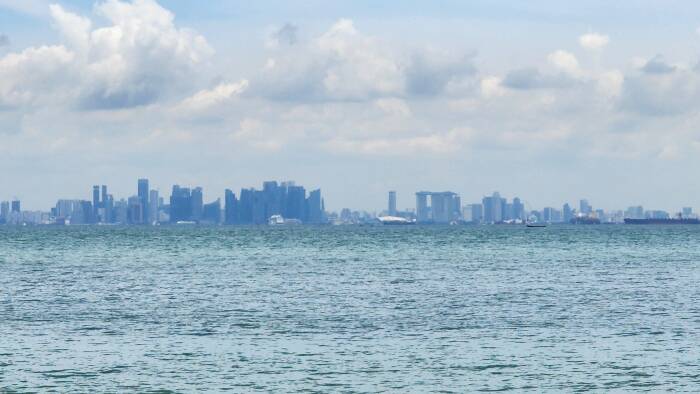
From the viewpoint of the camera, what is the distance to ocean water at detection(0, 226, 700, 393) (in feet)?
131

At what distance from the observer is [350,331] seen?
53.3 metres

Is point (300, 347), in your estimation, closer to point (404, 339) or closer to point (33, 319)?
point (404, 339)

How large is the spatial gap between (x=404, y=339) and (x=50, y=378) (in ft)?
56.2

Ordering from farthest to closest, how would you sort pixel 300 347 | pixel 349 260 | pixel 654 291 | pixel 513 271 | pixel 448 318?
pixel 349 260, pixel 513 271, pixel 654 291, pixel 448 318, pixel 300 347

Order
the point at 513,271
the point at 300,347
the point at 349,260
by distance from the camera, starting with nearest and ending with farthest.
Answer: the point at 300,347 → the point at 513,271 → the point at 349,260

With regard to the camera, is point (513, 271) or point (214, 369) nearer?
point (214, 369)

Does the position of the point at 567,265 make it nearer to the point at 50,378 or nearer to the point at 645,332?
the point at 645,332

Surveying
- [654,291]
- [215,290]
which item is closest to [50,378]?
[215,290]

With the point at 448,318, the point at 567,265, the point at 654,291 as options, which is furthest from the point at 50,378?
the point at 567,265

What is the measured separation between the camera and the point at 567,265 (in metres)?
117

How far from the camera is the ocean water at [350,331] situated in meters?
40.1

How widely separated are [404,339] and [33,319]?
22193 mm

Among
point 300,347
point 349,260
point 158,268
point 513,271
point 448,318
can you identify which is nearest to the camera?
point 300,347

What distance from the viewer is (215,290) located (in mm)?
80375
